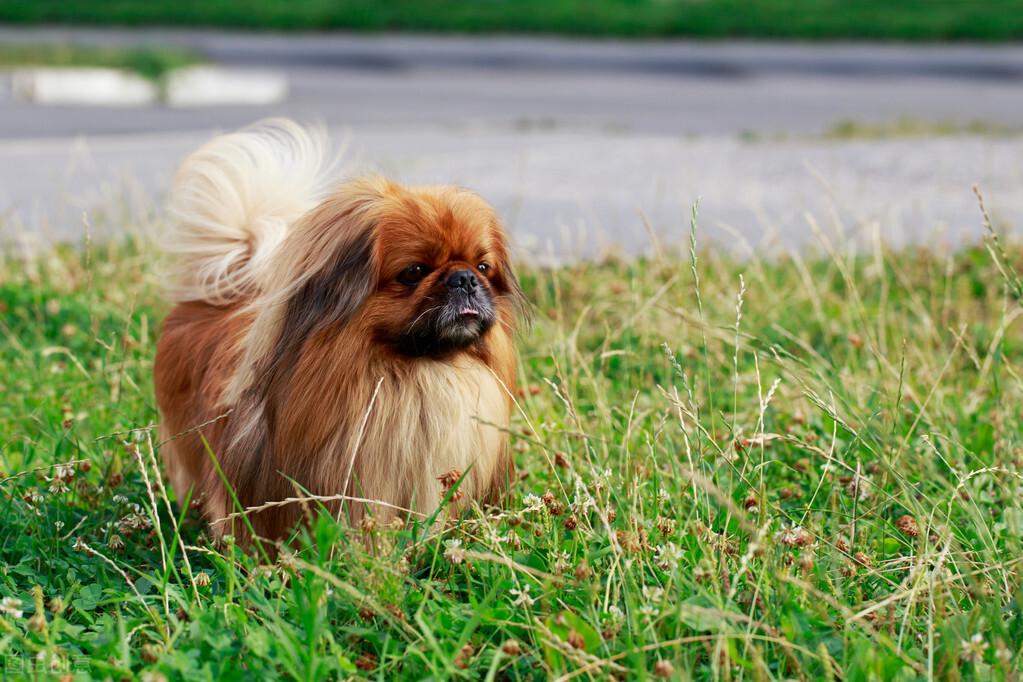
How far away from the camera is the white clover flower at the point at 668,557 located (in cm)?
219

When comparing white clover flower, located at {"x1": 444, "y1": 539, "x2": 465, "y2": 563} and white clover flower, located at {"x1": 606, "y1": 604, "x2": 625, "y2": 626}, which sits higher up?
white clover flower, located at {"x1": 444, "y1": 539, "x2": 465, "y2": 563}

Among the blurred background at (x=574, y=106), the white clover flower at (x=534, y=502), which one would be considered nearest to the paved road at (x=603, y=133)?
the blurred background at (x=574, y=106)

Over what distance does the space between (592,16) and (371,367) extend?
19.9 m

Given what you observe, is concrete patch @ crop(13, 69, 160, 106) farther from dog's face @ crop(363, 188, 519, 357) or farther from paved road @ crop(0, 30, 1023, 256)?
dog's face @ crop(363, 188, 519, 357)

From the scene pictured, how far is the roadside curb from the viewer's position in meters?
13.7

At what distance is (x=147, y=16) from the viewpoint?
76.3 ft

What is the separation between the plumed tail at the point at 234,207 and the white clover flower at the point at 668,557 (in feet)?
5.11

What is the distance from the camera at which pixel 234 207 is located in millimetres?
3305

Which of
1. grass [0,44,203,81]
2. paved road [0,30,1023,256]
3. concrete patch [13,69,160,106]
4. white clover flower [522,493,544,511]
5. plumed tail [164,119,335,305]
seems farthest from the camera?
grass [0,44,203,81]

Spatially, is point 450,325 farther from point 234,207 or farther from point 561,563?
point 234,207

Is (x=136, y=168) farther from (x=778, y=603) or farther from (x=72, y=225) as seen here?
(x=778, y=603)

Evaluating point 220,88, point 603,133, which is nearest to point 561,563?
point 603,133

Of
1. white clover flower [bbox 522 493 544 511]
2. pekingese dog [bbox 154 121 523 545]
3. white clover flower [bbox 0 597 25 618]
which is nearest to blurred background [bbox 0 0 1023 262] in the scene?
pekingese dog [bbox 154 121 523 545]

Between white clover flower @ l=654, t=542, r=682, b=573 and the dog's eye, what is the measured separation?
2.82 ft
